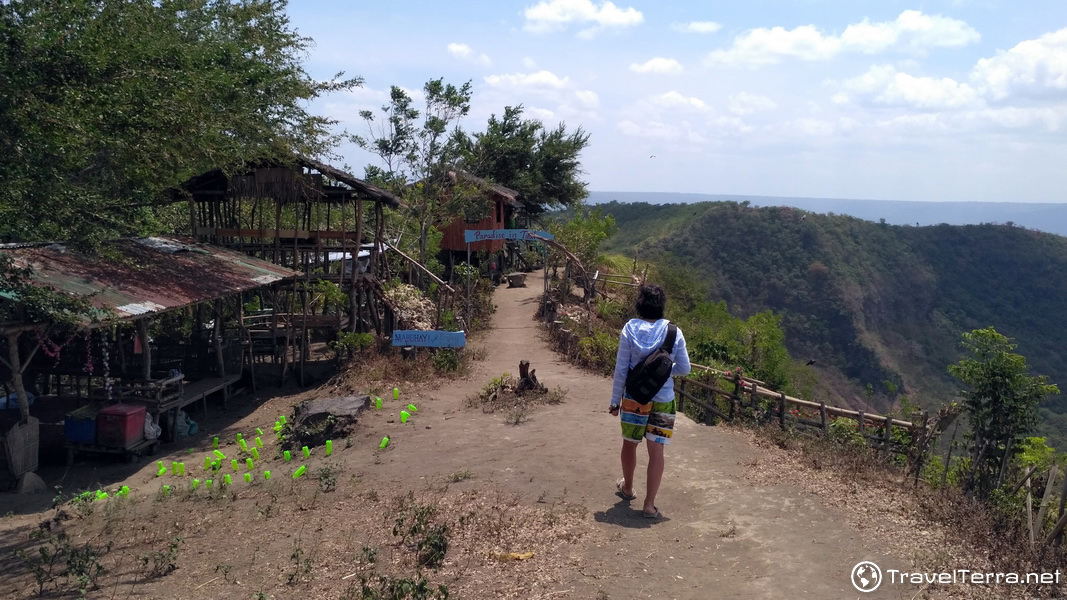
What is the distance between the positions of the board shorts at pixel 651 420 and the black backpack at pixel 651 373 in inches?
3.4

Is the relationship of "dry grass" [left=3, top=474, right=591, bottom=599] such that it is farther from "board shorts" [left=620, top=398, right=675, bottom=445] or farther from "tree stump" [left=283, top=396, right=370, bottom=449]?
"tree stump" [left=283, top=396, right=370, bottom=449]

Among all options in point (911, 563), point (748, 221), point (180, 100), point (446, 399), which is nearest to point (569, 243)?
point (446, 399)

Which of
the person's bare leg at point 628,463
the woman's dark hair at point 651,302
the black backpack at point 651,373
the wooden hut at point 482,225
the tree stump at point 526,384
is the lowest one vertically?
the tree stump at point 526,384

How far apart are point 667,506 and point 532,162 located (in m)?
29.0

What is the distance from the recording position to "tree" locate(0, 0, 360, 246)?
24.9ft

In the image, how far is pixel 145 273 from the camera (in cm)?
1117

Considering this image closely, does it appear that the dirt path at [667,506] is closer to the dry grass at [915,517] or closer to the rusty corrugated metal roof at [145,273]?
the dry grass at [915,517]

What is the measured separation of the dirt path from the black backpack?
114 centimetres

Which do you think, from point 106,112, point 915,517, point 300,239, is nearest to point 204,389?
point 300,239

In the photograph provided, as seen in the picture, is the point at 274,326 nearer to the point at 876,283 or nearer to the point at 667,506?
the point at 667,506

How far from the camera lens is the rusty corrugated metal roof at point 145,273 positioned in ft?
31.5

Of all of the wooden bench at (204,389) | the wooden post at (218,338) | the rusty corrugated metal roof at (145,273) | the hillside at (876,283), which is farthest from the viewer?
the hillside at (876,283)

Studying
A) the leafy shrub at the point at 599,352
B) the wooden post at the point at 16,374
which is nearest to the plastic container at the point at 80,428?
the wooden post at the point at 16,374

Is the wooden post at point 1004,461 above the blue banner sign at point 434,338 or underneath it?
underneath
